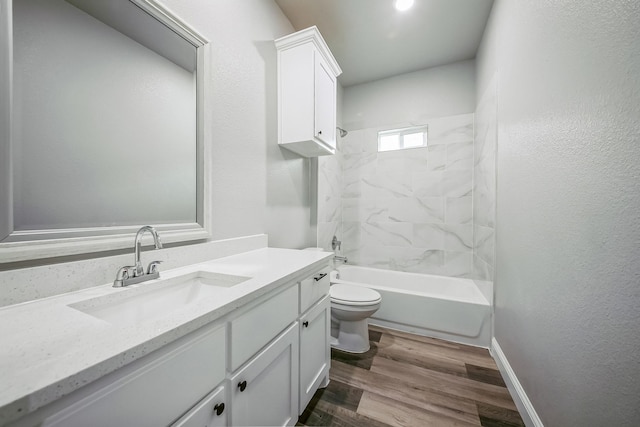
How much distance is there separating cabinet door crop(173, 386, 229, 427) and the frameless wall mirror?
63 centimetres

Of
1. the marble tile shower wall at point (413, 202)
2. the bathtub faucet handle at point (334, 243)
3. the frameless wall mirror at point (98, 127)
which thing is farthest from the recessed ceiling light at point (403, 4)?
the bathtub faucet handle at point (334, 243)

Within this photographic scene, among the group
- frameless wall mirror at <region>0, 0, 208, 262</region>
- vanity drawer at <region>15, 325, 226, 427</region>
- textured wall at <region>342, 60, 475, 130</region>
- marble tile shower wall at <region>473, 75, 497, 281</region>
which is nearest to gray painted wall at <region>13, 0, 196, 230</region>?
frameless wall mirror at <region>0, 0, 208, 262</region>

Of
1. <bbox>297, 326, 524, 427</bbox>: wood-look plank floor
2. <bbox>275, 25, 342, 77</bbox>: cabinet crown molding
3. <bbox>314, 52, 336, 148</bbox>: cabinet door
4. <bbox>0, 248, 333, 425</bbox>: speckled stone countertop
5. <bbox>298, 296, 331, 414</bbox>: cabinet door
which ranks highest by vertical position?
<bbox>275, 25, 342, 77</bbox>: cabinet crown molding

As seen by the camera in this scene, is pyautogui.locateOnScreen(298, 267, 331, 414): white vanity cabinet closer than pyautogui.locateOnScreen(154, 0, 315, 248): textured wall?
Yes

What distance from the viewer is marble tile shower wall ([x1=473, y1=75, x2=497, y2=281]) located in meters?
1.94

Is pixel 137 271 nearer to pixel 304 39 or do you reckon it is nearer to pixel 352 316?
pixel 352 316

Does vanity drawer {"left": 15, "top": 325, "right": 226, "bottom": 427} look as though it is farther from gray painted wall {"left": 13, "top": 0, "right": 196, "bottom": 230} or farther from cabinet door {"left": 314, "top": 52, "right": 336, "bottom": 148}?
cabinet door {"left": 314, "top": 52, "right": 336, "bottom": 148}

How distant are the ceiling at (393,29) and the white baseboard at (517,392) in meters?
2.64

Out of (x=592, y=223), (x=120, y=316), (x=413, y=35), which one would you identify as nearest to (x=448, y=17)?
(x=413, y=35)

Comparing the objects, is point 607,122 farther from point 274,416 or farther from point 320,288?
point 274,416

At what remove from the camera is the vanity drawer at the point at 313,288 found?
3.86 ft

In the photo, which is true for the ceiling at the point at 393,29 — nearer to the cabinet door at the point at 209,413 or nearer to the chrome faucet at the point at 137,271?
the chrome faucet at the point at 137,271

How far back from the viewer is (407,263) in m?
2.89

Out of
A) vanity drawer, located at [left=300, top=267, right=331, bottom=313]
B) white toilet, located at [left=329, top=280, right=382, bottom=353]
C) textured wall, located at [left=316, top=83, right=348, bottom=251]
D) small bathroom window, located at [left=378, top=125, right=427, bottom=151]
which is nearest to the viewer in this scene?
vanity drawer, located at [left=300, top=267, right=331, bottom=313]
